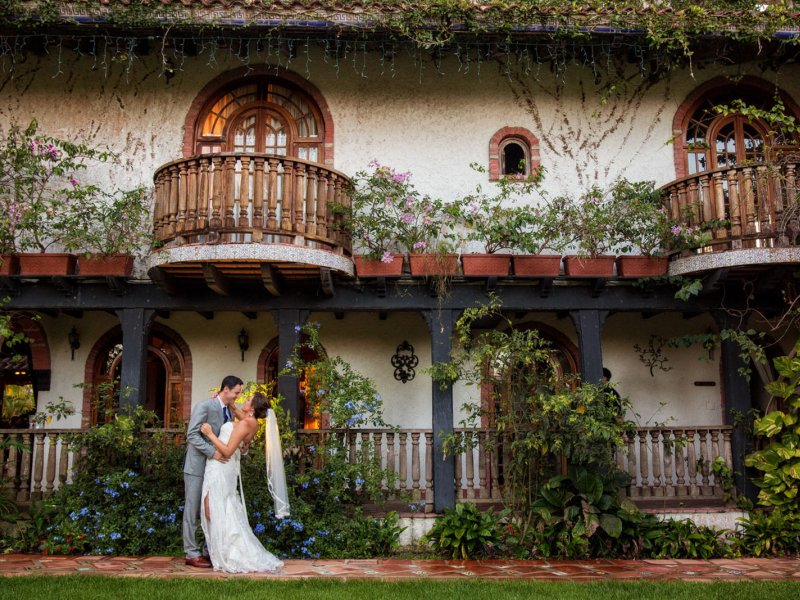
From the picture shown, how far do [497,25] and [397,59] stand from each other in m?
1.83

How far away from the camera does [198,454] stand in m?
7.19

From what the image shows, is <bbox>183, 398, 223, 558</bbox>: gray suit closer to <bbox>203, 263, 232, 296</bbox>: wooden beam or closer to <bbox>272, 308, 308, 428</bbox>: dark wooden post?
<bbox>203, 263, 232, 296</bbox>: wooden beam

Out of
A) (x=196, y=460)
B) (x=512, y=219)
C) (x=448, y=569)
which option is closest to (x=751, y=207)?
(x=512, y=219)

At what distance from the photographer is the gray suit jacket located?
7.07 m

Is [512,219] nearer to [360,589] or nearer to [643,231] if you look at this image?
[643,231]

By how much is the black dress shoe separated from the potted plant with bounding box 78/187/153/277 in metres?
3.97

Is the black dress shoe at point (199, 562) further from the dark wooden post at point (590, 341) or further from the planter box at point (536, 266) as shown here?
the dark wooden post at point (590, 341)

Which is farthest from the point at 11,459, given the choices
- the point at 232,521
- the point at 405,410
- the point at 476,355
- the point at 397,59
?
the point at 397,59

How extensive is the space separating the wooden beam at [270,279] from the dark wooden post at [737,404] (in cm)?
600

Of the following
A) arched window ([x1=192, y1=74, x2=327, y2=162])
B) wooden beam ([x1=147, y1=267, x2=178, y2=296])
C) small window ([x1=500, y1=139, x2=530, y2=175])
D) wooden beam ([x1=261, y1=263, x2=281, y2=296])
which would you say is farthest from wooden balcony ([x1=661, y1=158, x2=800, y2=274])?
wooden beam ([x1=147, y1=267, x2=178, y2=296])

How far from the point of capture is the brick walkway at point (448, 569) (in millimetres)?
6984

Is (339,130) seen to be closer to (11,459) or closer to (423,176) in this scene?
(423,176)

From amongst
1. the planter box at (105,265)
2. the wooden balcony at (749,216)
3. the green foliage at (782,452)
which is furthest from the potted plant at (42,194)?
the green foliage at (782,452)

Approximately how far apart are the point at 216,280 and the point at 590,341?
16.5 ft
